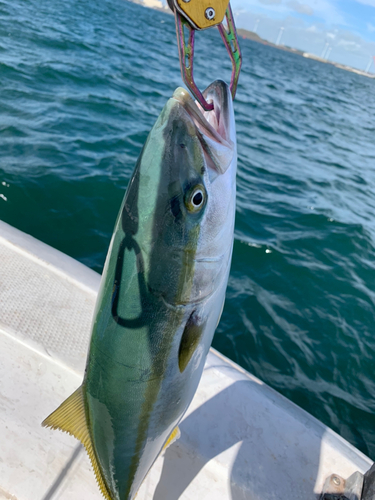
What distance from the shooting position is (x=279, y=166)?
9508mm

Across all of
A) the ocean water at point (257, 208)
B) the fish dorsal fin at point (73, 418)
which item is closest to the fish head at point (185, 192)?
the fish dorsal fin at point (73, 418)

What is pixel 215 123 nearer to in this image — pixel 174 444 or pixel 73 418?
pixel 73 418

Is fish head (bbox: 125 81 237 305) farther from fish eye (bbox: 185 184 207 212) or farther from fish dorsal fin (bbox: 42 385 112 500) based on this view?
fish dorsal fin (bbox: 42 385 112 500)

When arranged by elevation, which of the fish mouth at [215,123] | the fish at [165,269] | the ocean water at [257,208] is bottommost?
the ocean water at [257,208]

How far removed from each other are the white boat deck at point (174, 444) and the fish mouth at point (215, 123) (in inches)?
65.6

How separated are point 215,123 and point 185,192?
10.4 inches

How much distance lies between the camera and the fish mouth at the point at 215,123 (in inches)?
46.1

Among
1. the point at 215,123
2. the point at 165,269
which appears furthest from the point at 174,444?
the point at 215,123

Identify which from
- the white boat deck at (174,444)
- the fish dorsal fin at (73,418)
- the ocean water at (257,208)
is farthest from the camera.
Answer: the ocean water at (257,208)

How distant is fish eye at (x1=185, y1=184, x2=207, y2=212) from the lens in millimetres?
1183

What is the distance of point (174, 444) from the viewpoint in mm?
2160

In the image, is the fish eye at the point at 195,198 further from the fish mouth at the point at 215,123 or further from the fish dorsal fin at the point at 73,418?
the fish dorsal fin at the point at 73,418

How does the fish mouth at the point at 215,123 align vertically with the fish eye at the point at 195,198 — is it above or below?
above

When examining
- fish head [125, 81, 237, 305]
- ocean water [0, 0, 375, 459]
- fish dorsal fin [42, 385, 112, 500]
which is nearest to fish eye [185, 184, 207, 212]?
fish head [125, 81, 237, 305]
